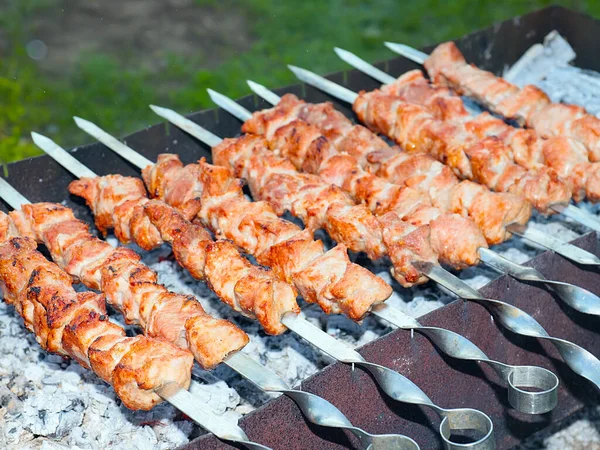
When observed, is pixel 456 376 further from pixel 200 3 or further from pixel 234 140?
pixel 200 3

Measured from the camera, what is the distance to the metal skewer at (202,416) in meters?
2.73

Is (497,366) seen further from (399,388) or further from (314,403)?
(314,403)

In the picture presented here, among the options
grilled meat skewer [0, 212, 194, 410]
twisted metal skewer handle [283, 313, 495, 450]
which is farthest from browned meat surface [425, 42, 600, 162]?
grilled meat skewer [0, 212, 194, 410]

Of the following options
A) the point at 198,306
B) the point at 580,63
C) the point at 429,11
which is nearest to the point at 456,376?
the point at 198,306

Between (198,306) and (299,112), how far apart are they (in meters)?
1.61

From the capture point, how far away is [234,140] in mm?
4328

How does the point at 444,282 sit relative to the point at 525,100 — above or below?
below

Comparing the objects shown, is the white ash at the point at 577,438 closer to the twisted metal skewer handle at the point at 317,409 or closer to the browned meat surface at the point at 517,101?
the browned meat surface at the point at 517,101

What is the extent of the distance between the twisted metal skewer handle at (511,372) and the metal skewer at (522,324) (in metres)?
0.14

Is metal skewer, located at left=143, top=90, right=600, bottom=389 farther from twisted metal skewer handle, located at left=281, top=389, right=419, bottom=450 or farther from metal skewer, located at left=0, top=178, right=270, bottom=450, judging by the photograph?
metal skewer, located at left=0, top=178, right=270, bottom=450

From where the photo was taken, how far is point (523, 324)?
3172 millimetres

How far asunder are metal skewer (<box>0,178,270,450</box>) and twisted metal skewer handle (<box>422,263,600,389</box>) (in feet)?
3.29

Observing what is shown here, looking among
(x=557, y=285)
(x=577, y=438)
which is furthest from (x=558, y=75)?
(x=557, y=285)

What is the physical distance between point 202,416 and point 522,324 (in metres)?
1.16
